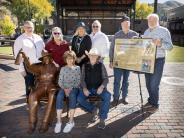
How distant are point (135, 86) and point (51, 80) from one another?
4305 millimetres

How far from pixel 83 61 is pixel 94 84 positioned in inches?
33.4

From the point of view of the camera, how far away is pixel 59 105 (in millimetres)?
5613

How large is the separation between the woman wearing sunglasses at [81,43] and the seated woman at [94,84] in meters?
0.64

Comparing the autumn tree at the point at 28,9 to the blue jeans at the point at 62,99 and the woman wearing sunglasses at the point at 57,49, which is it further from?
the blue jeans at the point at 62,99

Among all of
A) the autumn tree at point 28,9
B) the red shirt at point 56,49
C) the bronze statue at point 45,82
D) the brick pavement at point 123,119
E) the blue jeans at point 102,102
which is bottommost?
the brick pavement at point 123,119

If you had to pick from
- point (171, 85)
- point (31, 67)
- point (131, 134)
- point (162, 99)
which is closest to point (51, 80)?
point (31, 67)

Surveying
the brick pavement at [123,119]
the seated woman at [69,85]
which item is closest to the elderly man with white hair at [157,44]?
the brick pavement at [123,119]

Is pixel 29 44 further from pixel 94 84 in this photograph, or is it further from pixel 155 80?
pixel 155 80

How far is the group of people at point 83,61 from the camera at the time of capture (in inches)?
225

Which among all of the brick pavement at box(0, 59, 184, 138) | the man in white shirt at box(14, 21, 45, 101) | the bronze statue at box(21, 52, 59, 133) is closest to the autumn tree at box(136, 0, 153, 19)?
the brick pavement at box(0, 59, 184, 138)

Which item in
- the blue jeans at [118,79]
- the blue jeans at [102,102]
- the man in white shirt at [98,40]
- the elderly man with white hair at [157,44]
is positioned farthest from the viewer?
the blue jeans at [118,79]

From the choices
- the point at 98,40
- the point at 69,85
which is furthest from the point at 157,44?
the point at 69,85

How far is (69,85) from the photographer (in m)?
5.74

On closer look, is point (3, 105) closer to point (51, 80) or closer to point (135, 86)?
point (51, 80)
